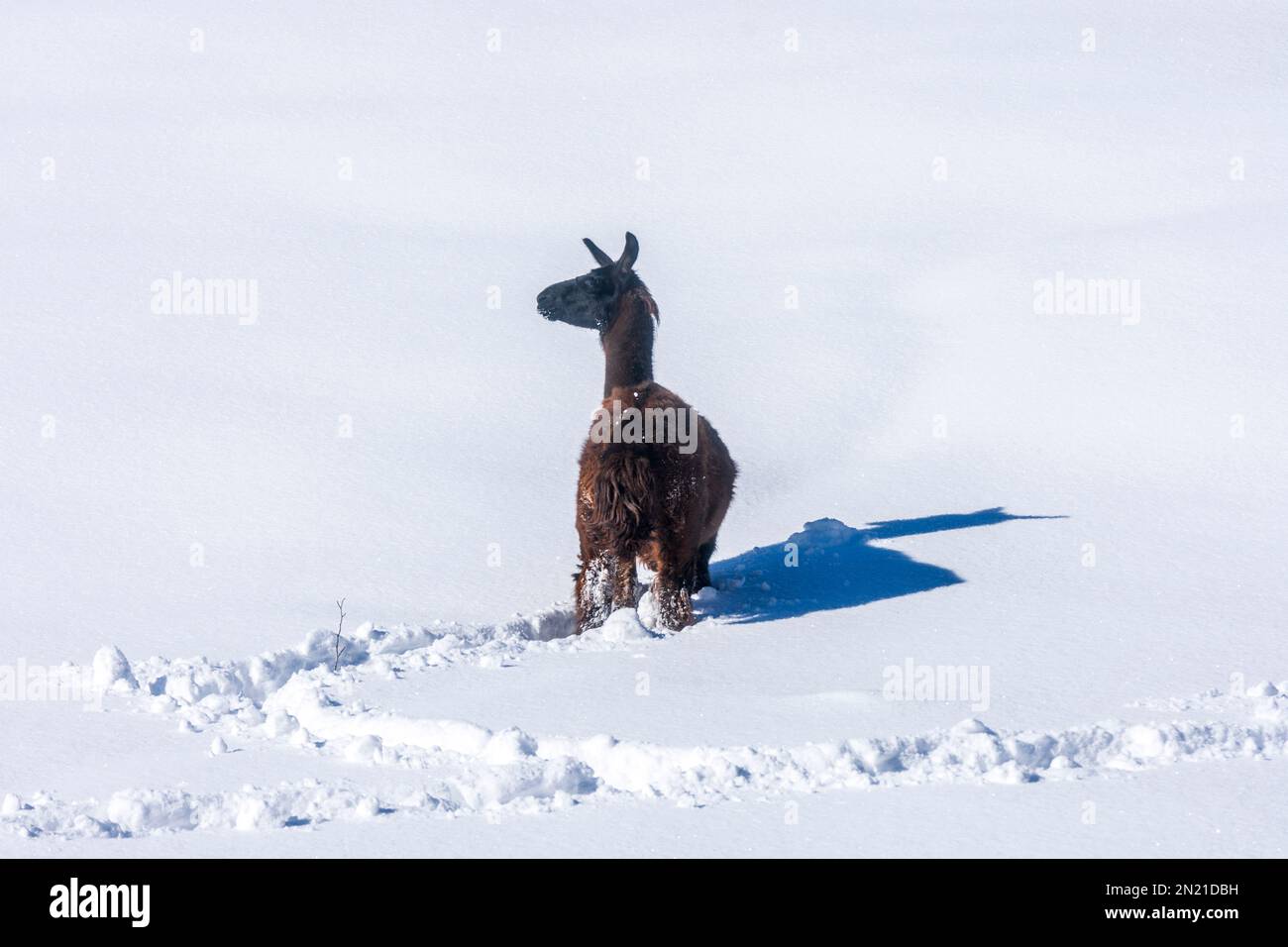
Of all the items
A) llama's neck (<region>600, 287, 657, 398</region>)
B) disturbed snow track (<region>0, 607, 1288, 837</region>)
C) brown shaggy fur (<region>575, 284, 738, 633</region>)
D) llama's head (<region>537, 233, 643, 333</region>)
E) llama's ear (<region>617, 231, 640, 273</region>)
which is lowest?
disturbed snow track (<region>0, 607, 1288, 837</region>)

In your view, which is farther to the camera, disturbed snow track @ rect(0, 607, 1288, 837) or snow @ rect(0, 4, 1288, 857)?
snow @ rect(0, 4, 1288, 857)

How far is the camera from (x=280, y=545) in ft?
35.8

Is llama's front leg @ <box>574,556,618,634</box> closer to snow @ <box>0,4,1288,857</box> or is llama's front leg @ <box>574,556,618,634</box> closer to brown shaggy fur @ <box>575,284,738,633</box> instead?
brown shaggy fur @ <box>575,284,738,633</box>

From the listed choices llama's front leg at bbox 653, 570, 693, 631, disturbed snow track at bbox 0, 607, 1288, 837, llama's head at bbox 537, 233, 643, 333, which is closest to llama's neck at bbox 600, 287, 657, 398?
llama's head at bbox 537, 233, 643, 333

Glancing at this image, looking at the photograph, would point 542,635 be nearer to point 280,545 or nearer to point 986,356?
point 280,545

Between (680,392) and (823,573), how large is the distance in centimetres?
496

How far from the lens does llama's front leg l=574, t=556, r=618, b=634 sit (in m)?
8.92

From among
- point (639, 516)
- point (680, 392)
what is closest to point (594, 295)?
point (639, 516)

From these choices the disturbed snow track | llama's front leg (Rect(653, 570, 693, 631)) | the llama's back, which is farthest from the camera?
llama's front leg (Rect(653, 570, 693, 631))

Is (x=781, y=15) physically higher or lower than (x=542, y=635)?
higher

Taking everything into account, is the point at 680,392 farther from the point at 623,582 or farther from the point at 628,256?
the point at 623,582

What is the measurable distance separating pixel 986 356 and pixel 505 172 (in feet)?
26.9

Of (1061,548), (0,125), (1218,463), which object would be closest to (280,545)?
(1061,548)

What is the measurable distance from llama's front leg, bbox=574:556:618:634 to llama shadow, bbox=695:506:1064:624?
1.80ft
